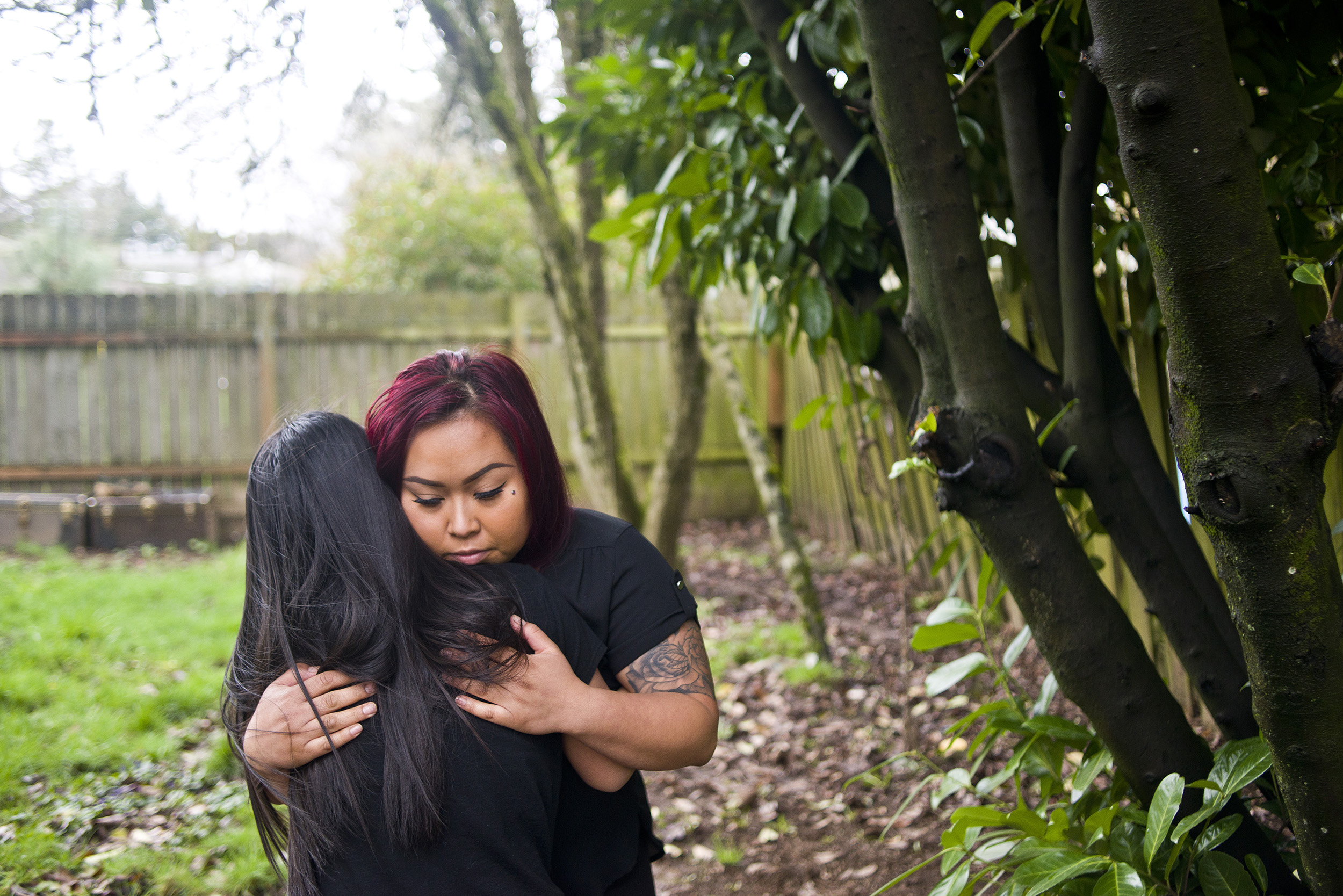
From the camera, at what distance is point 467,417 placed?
1.49 metres

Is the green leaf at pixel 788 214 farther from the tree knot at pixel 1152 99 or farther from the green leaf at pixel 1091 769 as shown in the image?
the green leaf at pixel 1091 769

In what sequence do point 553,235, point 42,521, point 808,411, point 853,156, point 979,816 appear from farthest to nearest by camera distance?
point 42,521 < point 553,235 < point 808,411 < point 853,156 < point 979,816

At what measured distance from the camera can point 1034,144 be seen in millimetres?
1715

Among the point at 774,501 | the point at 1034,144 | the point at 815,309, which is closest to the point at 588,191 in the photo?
the point at 774,501

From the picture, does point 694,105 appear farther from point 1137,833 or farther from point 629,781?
point 1137,833

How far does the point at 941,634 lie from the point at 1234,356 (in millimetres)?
948

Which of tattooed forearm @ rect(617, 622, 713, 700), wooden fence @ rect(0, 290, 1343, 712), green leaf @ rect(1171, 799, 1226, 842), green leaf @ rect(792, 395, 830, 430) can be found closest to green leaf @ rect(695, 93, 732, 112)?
green leaf @ rect(792, 395, 830, 430)

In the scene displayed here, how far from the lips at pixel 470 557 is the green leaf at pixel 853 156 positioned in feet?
3.38

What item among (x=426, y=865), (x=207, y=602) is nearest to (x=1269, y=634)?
(x=426, y=865)

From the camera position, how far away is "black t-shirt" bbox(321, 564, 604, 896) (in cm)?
128

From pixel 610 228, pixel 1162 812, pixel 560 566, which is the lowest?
pixel 1162 812

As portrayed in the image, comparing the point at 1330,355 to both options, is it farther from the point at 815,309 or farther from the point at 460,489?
the point at 460,489

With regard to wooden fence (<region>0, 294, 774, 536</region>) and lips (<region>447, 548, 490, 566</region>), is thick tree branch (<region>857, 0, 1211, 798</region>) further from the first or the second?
wooden fence (<region>0, 294, 774, 536</region>)

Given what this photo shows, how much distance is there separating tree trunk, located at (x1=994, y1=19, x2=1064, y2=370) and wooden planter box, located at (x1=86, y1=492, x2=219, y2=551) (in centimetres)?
718
